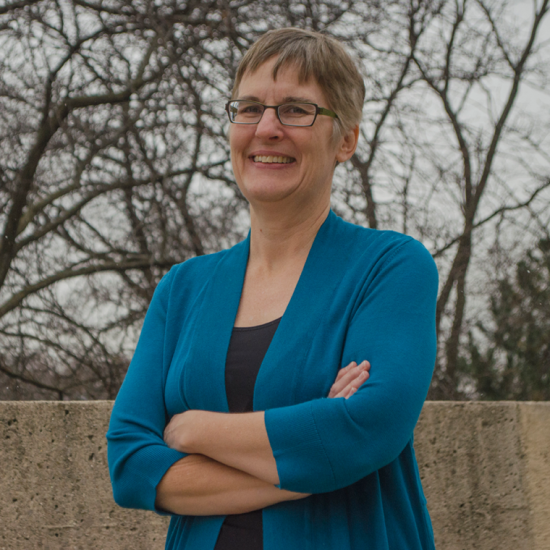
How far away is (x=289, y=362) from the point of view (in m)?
1.50

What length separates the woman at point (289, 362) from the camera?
4.61ft

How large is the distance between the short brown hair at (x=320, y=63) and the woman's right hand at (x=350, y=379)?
64cm

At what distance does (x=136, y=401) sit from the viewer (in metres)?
1.69

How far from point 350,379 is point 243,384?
0.87ft

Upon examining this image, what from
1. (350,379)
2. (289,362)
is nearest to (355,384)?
(350,379)

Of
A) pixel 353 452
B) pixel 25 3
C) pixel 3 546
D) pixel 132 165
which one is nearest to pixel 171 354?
pixel 353 452

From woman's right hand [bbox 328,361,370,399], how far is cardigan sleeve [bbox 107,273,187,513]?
0.40m

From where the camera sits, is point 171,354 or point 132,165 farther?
point 132,165

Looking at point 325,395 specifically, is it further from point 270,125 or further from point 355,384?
point 270,125

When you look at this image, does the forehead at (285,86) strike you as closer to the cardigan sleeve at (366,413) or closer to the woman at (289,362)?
the woman at (289,362)

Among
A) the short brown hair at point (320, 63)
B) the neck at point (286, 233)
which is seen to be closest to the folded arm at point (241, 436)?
the neck at point (286, 233)

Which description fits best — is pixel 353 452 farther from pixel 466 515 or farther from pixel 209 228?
pixel 209 228

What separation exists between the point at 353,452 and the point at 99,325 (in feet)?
9.85

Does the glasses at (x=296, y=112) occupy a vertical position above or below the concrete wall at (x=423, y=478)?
above
